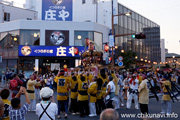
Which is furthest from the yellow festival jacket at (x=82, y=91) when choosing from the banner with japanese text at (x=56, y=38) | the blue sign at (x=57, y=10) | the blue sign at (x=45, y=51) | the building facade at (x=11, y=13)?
the building facade at (x=11, y=13)

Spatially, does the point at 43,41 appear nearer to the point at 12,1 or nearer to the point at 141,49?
the point at 12,1

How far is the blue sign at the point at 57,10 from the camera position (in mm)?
32438

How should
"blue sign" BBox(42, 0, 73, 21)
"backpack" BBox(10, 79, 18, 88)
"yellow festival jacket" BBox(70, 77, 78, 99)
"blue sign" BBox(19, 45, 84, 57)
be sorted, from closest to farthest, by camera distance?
"backpack" BBox(10, 79, 18, 88), "yellow festival jacket" BBox(70, 77, 78, 99), "blue sign" BBox(19, 45, 84, 57), "blue sign" BBox(42, 0, 73, 21)

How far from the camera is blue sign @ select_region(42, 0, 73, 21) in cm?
3244

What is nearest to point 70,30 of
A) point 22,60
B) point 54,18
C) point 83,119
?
point 54,18

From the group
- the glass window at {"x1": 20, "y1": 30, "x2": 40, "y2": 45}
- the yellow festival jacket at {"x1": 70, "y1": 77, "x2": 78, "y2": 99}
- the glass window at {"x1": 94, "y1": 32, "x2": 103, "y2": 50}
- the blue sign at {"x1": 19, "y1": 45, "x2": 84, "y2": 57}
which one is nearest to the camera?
the yellow festival jacket at {"x1": 70, "y1": 77, "x2": 78, "y2": 99}

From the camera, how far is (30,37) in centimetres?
3073

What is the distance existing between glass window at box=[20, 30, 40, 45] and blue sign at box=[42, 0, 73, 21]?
126 inches

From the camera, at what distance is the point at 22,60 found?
30.9m

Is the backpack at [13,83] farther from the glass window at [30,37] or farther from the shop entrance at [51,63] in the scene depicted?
the glass window at [30,37]

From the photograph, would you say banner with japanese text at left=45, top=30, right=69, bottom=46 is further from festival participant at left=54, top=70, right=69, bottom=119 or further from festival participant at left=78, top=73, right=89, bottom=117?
festival participant at left=54, top=70, right=69, bottom=119

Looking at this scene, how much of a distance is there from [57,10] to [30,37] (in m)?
6.25

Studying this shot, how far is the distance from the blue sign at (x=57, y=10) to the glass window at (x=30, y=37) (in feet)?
10.5

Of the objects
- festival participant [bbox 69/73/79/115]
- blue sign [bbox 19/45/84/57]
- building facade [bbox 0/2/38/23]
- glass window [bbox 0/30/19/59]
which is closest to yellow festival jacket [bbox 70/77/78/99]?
festival participant [bbox 69/73/79/115]
